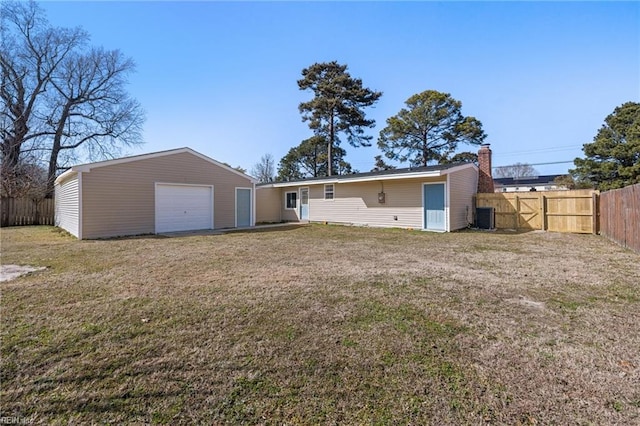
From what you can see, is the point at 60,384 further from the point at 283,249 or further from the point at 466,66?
the point at 466,66

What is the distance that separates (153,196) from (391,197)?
31.4 ft

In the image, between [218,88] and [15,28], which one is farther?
[15,28]

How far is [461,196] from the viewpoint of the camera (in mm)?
12695

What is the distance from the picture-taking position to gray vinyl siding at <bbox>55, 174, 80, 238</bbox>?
9984 millimetres

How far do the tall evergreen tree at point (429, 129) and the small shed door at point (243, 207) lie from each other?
1577cm

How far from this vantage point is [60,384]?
2.06 metres

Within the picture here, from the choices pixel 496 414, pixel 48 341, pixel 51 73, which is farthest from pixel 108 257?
pixel 51 73

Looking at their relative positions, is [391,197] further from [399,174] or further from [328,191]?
[328,191]

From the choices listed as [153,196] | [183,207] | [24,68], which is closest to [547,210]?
[183,207]

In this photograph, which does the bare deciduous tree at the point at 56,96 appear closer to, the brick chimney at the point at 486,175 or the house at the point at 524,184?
the brick chimney at the point at 486,175

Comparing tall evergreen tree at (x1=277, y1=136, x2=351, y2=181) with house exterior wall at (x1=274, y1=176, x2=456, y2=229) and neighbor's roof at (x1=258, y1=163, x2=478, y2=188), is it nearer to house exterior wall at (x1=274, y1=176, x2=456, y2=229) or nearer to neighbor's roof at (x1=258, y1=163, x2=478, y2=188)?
neighbor's roof at (x1=258, y1=163, x2=478, y2=188)

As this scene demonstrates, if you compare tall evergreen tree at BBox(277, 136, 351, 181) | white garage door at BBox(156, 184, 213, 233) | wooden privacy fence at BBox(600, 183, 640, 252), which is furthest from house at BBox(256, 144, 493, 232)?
tall evergreen tree at BBox(277, 136, 351, 181)

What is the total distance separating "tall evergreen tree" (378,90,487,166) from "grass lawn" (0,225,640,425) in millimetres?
20171

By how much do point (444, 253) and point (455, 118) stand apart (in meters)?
20.2
